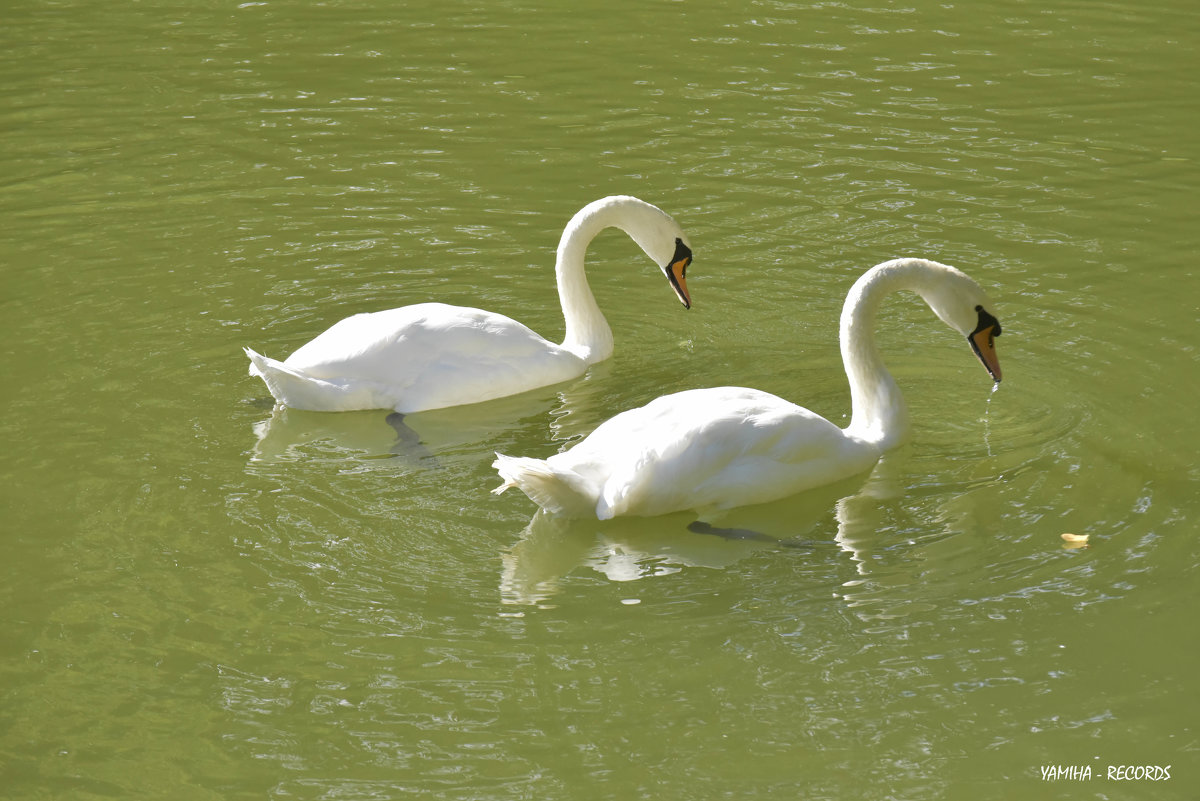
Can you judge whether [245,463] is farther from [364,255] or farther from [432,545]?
[364,255]

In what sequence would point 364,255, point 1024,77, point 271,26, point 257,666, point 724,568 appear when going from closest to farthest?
point 257,666
point 724,568
point 364,255
point 1024,77
point 271,26

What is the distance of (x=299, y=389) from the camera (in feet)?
24.4

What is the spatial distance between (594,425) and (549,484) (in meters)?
1.56

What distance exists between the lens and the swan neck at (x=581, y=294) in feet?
27.2

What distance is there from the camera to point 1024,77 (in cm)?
1250

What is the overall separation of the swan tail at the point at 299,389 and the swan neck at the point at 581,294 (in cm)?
141

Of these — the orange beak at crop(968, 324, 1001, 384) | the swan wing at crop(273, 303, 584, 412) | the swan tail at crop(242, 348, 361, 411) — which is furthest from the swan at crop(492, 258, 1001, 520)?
the swan tail at crop(242, 348, 361, 411)

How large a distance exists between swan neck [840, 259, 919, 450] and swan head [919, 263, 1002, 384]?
0.45ft

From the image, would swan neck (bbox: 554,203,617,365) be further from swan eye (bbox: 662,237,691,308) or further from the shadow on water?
the shadow on water

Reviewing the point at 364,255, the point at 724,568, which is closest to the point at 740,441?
the point at 724,568

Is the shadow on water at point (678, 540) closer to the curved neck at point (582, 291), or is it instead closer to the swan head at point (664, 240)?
the curved neck at point (582, 291)

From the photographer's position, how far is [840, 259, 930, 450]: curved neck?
6.87m

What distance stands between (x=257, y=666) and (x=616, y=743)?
1351 mm

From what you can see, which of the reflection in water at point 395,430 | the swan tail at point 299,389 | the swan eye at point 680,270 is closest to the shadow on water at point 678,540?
the reflection in water at point 395,430
